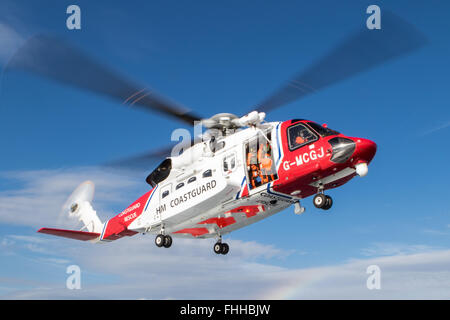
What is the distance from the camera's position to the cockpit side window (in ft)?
57.3

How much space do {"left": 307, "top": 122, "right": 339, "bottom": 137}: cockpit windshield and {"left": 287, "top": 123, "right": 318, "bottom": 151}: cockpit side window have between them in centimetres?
19

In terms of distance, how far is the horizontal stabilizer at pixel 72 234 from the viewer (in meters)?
23.5

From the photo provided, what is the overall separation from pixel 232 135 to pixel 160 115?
10.1ft

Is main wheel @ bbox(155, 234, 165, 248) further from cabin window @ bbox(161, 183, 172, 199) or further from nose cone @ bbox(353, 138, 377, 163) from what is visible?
nose cone @ bbox(353, 138, 377, 163)

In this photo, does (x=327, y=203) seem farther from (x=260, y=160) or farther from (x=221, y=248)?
(x=221, y=248)

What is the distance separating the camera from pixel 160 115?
18391mm

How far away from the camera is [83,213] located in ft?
86.1

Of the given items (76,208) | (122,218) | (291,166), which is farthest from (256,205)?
(76,208)

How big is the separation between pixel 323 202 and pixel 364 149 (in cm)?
238

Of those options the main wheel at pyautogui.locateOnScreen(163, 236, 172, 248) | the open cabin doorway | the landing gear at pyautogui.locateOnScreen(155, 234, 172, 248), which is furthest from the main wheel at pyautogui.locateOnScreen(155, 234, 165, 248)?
the open cabin doorway

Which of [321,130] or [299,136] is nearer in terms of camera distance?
[321,130]

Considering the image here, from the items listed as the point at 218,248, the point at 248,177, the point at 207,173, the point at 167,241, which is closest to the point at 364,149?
the point at 248,177

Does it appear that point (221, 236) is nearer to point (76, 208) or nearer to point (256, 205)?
point (256, 205)

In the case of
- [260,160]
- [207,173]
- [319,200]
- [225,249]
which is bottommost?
[225,249]
